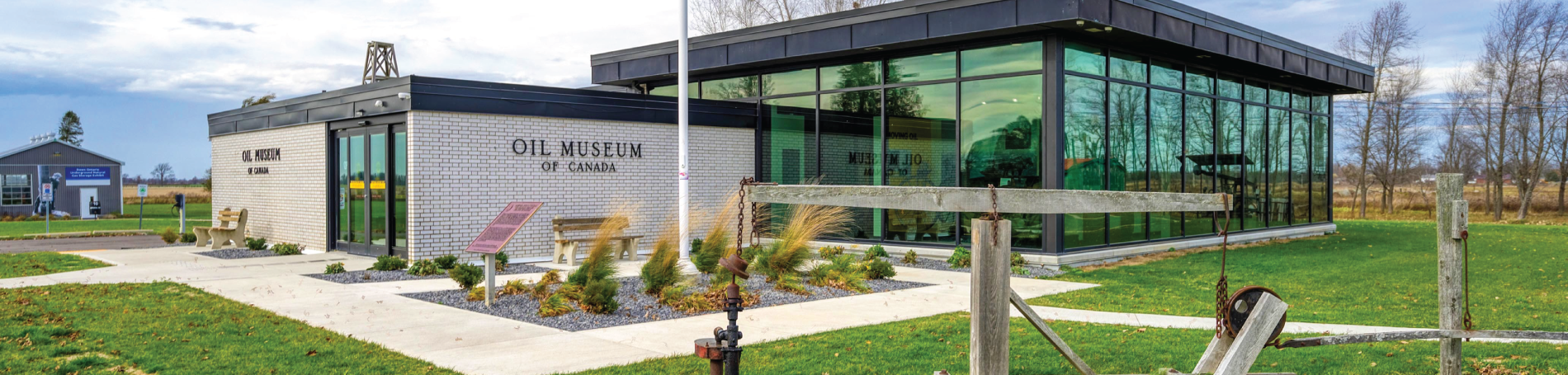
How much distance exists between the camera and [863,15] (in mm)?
14688

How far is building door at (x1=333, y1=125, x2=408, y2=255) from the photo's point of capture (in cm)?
1398

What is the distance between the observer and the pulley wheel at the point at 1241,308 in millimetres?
4473

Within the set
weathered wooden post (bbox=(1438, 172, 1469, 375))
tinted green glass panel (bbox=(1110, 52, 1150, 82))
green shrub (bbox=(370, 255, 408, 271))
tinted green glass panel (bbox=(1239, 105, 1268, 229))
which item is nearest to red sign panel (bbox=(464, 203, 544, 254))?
green shrub (bbox=(370, 255, 408, 271))

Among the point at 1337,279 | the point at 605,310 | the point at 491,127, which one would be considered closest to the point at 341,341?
the point at 605,310

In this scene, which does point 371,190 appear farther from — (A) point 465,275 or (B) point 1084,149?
(B) point 1084,149

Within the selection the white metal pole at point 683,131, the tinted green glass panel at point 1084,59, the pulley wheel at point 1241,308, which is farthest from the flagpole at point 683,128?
the pulley wheel at point 1241,308

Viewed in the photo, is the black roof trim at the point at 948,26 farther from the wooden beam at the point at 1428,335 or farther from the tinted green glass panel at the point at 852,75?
the wooden beam at the point at 1428,335

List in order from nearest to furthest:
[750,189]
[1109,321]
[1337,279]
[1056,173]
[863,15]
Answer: [750,189] → [1109,321] → [1337,279] → [1056,173] → [863,15]

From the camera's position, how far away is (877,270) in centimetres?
1172

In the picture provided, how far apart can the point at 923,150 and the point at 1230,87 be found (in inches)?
269

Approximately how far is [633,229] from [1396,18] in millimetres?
32520

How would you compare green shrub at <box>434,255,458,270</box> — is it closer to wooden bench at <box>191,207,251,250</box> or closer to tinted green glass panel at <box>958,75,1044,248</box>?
wooden bench at <box>191,207,251,250</box>

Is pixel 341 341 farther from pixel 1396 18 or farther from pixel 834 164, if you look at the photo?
pixel 1396 18

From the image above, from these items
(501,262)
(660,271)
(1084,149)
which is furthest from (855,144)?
(660,271)
